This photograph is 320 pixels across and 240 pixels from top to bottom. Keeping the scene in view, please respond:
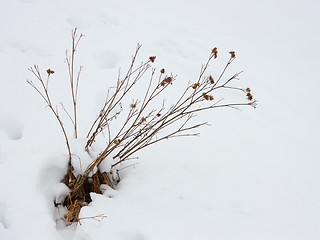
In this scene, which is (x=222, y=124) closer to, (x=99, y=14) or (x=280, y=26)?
(x=99, y=14)

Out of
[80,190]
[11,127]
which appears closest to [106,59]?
[11,127]

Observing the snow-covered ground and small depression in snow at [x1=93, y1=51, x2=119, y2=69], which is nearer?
the snow-covered ground

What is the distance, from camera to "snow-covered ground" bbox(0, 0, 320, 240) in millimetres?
1209

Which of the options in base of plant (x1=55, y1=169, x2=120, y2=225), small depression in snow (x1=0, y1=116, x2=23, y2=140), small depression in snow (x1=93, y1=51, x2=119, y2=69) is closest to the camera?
base of plant (x1=55, y1=169, x2=120, y2=225)

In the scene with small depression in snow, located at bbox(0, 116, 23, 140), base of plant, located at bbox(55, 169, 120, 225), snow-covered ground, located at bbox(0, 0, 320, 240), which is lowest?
Result: base of plant, located at bbox(55, 169, 120, 225)

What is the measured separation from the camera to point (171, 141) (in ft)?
5.52

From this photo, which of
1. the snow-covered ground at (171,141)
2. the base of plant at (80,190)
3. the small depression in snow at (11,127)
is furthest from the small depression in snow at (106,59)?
the base of plant at (80,190)

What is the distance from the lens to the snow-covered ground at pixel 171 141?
3.97 ft

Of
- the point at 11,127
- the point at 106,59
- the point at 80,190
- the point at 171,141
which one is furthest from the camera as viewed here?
the point at 106,59

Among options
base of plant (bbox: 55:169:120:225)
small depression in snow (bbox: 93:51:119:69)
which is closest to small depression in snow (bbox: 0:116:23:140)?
base of plant (bbox: 55:169:120:225)

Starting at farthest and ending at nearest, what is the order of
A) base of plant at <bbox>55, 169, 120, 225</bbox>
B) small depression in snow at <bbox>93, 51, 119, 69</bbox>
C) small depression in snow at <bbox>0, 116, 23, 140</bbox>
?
1. small depression in snow at <bbox>93, 51, 119, 69</bbox>
2. small depression in snow at <bbox>0, 116, 23, 140</bbox>
3. base of plant at <bbox>55, 169, 120, 225</bbox>

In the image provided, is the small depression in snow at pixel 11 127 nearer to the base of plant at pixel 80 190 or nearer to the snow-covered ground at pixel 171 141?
the snow-covered ground at pixel 171 141

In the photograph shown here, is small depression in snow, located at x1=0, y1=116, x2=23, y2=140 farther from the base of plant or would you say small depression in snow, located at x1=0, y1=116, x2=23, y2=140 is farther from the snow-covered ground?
the base of plant

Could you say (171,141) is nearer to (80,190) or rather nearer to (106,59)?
(80,190)
